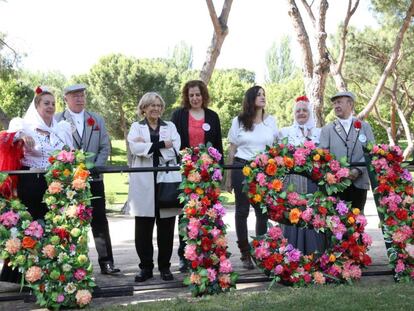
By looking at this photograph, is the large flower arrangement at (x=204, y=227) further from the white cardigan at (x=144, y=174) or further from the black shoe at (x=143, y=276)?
the black shoe at (x=143, y=276)

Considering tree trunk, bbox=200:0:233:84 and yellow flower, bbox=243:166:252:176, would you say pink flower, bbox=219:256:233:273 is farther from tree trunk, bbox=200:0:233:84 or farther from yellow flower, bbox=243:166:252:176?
tree trunk, bbox=200:0:233:84

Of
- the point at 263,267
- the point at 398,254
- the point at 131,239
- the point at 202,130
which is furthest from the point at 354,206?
the point at 131,239

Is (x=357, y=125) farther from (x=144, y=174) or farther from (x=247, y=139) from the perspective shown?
(x=144, y=174)

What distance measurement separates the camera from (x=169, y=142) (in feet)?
19.4

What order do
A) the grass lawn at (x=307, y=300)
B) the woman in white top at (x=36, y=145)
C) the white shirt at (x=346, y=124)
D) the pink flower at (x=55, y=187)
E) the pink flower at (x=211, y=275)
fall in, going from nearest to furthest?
the grass lawn at (x=307, y=300)
the pink flower at (x=55, y=187)
the pink flower at (x=211, y=275)
the woman in white top at (x=36, y=145)
the white shirt at (x=346, y=124)

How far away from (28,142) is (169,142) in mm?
1340

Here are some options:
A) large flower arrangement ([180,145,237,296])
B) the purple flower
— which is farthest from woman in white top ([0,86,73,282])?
the purple flower

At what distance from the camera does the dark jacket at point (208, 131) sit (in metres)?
6.50

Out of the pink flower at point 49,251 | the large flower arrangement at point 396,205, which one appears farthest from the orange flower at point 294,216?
the pink flower at point 49,251


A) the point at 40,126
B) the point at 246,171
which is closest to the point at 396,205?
the point at 246,171

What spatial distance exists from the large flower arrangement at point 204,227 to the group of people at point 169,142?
553mm

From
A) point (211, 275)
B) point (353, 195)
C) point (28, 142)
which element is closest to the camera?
point (211, 275)

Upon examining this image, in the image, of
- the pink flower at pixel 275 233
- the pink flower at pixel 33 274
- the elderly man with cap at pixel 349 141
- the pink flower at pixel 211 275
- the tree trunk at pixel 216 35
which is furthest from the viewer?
the tree trunk at pixel 216 35

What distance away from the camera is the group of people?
5797 mm
